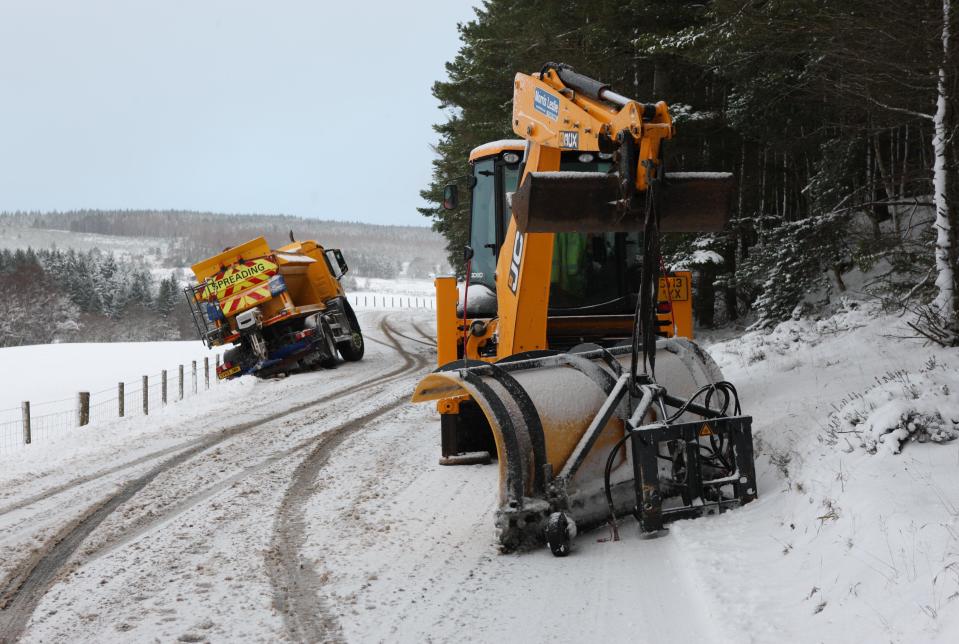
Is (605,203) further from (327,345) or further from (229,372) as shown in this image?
(229,372)

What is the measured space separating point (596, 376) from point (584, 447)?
627mm

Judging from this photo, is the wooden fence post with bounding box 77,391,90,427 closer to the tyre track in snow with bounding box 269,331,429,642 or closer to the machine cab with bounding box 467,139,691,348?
the tyre track in snow with bounding box 269,331,429,642

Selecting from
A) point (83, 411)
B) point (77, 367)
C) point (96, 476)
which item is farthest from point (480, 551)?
point (77, 367)

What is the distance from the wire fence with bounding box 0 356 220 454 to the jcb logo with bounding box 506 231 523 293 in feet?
26.8

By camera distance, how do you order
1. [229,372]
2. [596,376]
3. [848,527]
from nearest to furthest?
[848,527], [596,376], [229,372]

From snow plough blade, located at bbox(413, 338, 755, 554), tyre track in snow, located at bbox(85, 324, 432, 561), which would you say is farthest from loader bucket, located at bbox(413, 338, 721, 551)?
tyre track in snow, located at bbox(85, 324, 432, 561)

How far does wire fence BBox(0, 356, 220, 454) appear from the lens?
12531mm

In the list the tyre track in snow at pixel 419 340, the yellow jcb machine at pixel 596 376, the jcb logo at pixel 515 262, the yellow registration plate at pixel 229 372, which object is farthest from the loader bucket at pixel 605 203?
the tyre track in snow at pixel 419 340

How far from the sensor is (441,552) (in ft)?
15.3

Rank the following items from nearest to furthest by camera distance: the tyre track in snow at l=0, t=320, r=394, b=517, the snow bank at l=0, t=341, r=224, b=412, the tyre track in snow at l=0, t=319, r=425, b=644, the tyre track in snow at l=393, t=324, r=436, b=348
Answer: the tyre track in snow at l=0, t=319, r=425, b=644 → the tyre track in snow at l=0, t=320, r=394, b=517 → the snow bank at l=0, t=341, r=224, b=412 → the tyre track in snow at l=393, t=324, r=436, b=348

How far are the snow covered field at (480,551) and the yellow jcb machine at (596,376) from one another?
244mm

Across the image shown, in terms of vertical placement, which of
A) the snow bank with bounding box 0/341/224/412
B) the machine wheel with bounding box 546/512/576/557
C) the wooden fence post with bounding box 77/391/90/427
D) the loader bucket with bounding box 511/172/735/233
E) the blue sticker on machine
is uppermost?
the blue sticker on machine

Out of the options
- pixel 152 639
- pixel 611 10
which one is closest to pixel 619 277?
pixel 152 639

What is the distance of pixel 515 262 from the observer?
5703 millimetres
